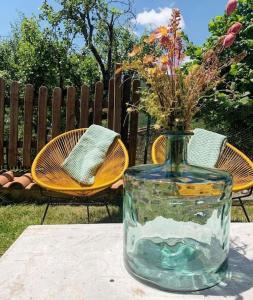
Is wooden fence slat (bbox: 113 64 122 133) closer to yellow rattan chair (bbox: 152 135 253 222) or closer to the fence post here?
the fence post

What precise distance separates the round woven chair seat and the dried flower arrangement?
190 cm

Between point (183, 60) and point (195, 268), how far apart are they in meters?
0.76

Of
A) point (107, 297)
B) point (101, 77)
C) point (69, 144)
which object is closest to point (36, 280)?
point (107, 297)

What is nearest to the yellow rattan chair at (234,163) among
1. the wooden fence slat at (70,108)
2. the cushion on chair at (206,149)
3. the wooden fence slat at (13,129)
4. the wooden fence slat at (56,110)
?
the cushion on chair at (206,149)

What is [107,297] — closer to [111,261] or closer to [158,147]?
[111,261]

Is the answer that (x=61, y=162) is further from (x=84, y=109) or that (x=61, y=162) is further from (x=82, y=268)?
(x=82, y=268)

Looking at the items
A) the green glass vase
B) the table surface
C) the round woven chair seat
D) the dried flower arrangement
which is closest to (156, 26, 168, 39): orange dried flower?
the dried flower arrangement

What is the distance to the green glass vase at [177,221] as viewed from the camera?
4.85 ft

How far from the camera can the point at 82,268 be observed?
162 cm

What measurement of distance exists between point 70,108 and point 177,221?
3.45 metres

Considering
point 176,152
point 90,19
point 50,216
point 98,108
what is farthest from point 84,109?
point 90,19

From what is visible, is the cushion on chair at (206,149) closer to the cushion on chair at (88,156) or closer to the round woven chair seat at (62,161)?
the round woven chair seat at (62,161)

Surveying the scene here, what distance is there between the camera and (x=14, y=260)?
1.70 m

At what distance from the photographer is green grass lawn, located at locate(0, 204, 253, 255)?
12.5 feet
